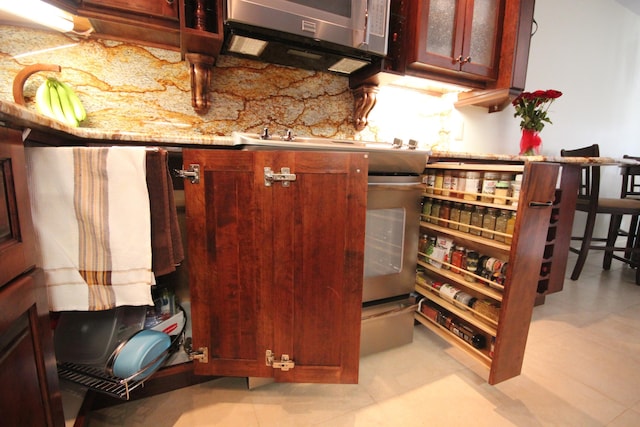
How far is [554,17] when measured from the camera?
2277 millimetres

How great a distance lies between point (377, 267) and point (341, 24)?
3.58 feet

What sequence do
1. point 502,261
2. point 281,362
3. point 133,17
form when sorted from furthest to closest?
point 502,261, point 133,17, point 281,362

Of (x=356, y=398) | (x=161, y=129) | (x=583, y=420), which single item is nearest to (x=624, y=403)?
(x=583, y=420)

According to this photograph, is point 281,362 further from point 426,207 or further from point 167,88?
point 167,88

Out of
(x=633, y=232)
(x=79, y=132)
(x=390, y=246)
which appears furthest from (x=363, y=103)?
(x=633, y=232)

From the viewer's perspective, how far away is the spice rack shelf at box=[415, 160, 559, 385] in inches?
38.0

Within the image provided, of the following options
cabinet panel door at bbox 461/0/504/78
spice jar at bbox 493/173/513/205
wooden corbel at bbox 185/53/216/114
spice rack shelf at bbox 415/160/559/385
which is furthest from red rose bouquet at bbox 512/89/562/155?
wooden corbel at bbox 185/53/216/114

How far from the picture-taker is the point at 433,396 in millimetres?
1074

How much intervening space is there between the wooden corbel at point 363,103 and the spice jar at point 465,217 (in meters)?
0.74

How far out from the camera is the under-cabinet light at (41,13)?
0.96 meters

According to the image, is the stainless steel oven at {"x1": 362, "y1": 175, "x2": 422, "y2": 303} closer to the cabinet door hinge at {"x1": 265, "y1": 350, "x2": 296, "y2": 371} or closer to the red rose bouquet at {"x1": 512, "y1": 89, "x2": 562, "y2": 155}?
the cabinet door hinge at {"x1": 265, "y1": 350, "x2": 296, "y2": 371}

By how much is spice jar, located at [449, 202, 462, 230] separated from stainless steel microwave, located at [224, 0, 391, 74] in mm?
803

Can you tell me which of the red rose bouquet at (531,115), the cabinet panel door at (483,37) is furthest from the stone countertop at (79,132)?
the red rose bouquet at (531,115)

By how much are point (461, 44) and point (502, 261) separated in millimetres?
1216
